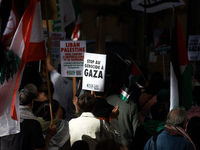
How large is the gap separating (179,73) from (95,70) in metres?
1.24

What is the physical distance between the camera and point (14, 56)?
443 centimetres

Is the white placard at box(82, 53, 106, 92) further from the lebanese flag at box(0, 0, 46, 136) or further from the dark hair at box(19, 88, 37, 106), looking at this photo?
the dark hair at box(19, 88, 37, 106)

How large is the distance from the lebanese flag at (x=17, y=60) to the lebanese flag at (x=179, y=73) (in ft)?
6.10

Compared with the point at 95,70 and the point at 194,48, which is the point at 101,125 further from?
the point at 194,48

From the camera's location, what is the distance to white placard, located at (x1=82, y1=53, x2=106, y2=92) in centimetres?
527

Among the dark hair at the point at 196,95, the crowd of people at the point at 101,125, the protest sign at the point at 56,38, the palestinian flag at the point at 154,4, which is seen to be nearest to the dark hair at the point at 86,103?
the crowd of people at the point at 101,125

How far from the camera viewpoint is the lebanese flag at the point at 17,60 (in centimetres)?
417

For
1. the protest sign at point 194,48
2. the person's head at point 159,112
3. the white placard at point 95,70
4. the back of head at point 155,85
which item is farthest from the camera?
the protest sign at point 194,48

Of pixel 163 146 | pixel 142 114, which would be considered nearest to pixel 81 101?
pixel 163 146

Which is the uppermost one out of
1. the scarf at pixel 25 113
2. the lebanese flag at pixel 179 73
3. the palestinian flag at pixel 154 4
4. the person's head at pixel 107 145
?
the palestinian flag at pixel 154 4

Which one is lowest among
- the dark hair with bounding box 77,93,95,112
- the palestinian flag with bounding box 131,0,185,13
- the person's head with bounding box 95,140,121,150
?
the person's head with bounding box 95,140,121,150

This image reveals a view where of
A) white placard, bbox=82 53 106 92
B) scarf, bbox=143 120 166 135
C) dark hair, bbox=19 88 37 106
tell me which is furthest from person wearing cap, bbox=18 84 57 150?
white placard, bbox=82 53 106 92

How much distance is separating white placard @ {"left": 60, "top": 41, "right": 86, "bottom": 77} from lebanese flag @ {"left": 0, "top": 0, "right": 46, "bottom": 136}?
1.06m

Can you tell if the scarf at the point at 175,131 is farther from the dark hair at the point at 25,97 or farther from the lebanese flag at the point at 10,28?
the lebanese flag at the point at 10,28
